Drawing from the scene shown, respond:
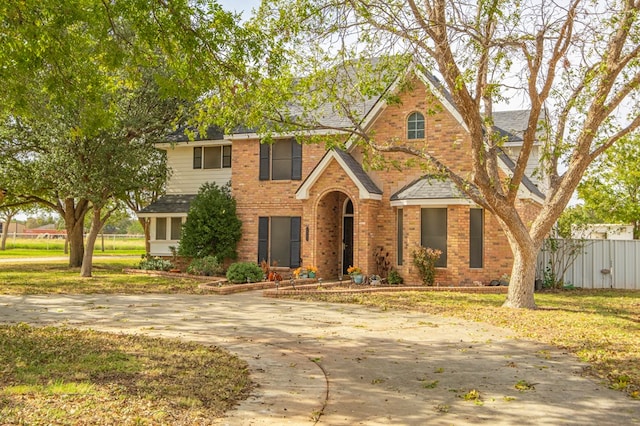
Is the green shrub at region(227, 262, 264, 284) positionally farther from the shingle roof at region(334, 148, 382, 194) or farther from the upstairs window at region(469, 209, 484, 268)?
the upstairs window at region(469, 209, 484, 268)

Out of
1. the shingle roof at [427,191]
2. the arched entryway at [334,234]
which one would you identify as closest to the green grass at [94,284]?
the arched entryway at [334,234]

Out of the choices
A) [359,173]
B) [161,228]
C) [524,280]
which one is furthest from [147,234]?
[524,280]

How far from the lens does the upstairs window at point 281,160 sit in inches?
944

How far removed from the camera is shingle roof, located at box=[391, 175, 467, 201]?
68.3ft

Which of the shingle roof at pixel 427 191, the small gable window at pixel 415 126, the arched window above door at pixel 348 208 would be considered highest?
the small gable window at pixel 415 126

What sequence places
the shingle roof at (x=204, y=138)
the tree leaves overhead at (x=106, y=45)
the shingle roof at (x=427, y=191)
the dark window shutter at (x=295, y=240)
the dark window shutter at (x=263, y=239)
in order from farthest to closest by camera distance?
the shingle roof at (x=204, y=138) < the dark window shutter at (x=263, y=239) < the dark window shutter at (x=295, y=240) < the shingle roof at (x=427, y=191) < the tree leaves overhead at (x=106, y=45)

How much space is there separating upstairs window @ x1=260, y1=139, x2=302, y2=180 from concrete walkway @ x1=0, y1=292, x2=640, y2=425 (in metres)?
9.95

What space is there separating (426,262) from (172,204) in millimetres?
12525

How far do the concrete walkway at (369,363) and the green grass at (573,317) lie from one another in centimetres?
47

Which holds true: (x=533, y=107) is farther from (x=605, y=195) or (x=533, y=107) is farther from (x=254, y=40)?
(x=605, y=195)

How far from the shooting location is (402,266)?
21.7m

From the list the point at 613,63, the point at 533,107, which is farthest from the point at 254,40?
the point at 613,63

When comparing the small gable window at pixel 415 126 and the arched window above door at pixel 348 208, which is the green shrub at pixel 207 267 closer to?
the arched window above door at pixel 348 208

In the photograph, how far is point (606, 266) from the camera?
2288 centimetres
